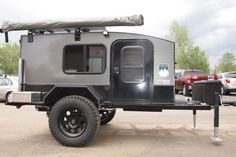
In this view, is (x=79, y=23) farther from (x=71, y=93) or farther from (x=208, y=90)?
(x=208, y=90)

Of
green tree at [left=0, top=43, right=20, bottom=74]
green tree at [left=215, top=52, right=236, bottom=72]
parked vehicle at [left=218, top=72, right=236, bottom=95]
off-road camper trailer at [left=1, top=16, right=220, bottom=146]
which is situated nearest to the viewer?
off-road camper trailer at [left=1, top=16, right=220, bottom=146]

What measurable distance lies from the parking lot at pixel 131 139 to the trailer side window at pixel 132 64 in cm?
137

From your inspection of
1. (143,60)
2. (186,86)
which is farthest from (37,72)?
(186,86)

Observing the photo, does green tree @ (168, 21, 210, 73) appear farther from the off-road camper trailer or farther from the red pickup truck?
the off-road camper trailer

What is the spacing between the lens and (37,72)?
8648mm

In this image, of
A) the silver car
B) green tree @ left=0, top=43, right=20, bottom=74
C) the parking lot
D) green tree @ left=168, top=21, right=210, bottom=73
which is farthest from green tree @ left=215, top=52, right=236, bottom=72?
the parking lot

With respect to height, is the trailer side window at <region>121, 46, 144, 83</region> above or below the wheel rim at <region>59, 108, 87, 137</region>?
above

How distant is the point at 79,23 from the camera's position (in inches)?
325

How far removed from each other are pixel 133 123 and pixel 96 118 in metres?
3.69

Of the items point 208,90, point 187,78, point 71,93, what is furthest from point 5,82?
point 208,90

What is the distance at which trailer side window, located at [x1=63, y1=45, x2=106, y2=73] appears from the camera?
8367 millimetres

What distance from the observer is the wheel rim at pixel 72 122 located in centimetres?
816

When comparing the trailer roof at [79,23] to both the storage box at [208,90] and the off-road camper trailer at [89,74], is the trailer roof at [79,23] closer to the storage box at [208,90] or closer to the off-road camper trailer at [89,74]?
the off-road camper trailer at [89,74]

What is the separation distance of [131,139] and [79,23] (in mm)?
2781
